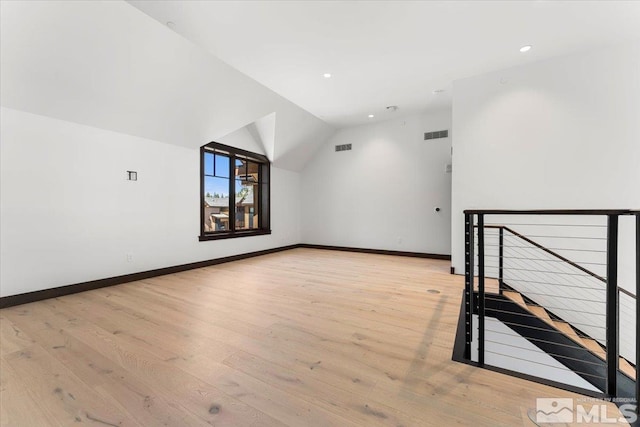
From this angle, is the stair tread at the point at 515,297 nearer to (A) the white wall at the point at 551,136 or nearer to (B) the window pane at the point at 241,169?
(A) the white wall at the point at 551,136

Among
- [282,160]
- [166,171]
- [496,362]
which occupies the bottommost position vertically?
[496,362]

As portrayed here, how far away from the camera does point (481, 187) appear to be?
4.07 meters

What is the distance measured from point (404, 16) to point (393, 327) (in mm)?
3179

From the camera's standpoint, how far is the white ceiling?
8.76ft

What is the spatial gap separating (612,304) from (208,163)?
18.5ft

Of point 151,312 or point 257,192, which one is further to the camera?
point 257,192

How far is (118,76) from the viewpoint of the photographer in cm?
323

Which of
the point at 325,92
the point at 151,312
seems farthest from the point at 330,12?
the point at 151,312

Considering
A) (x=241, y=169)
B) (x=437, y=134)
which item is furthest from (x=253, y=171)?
(x=437, y=134)

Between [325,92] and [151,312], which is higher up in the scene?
[325,92]

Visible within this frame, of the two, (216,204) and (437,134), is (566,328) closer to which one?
(437,134)

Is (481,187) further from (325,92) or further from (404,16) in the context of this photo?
(325,92)

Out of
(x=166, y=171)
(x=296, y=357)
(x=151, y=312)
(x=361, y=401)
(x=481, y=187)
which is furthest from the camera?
(x=166, y=171)

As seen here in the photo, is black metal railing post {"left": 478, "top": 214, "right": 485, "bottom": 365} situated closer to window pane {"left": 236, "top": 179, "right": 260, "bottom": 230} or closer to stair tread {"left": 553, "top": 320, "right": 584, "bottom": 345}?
stair tread {"left": 553, "top": 320, "right": 584, "bottom": 345}
